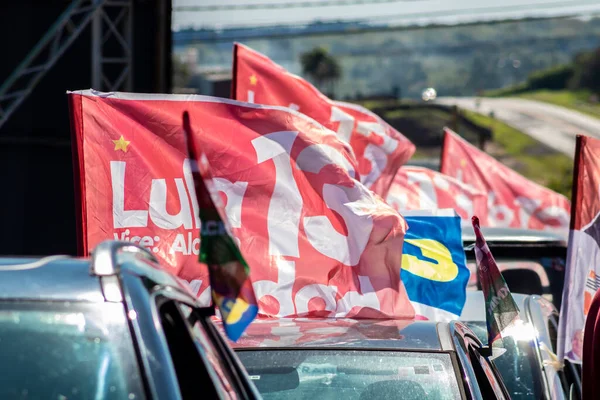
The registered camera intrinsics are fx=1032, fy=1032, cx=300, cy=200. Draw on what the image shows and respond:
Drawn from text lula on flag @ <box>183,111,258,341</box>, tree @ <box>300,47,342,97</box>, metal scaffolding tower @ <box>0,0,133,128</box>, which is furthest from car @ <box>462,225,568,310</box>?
tree @ <box>300,47,342,97</box>

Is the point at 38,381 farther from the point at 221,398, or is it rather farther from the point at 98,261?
the point at 221,398

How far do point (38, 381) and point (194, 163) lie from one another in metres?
0.59

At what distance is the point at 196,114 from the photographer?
536cm

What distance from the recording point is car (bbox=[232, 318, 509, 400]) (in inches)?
153

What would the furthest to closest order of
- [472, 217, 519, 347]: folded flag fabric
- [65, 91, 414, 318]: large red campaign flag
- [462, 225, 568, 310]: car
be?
[462, 225, 568, 310]: car, [65, 91, 414, 318]: large red campaign flag, [472, 217, 519, 347]: folded flag fabric

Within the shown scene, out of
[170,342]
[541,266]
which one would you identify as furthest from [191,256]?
[541,266]

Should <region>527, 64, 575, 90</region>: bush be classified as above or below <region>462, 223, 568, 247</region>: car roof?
below

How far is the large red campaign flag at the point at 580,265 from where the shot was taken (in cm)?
562

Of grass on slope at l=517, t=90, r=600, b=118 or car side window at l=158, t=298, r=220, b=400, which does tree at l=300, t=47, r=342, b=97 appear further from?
car side window at l=158, t=298, r=220, b=400

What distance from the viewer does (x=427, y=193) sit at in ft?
34.9

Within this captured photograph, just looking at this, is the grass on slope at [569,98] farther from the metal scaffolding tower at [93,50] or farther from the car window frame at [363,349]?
the car window frame at [363,349]

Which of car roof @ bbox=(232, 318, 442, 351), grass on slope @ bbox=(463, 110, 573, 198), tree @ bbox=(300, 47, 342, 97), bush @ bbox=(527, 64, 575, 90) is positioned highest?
car roof @ bbox=(232, 318, 442, 351)

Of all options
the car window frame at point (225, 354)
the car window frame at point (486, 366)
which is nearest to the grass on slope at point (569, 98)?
the car window frame at point (486, 366)

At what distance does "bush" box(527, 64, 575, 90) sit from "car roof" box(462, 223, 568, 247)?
342 feet
